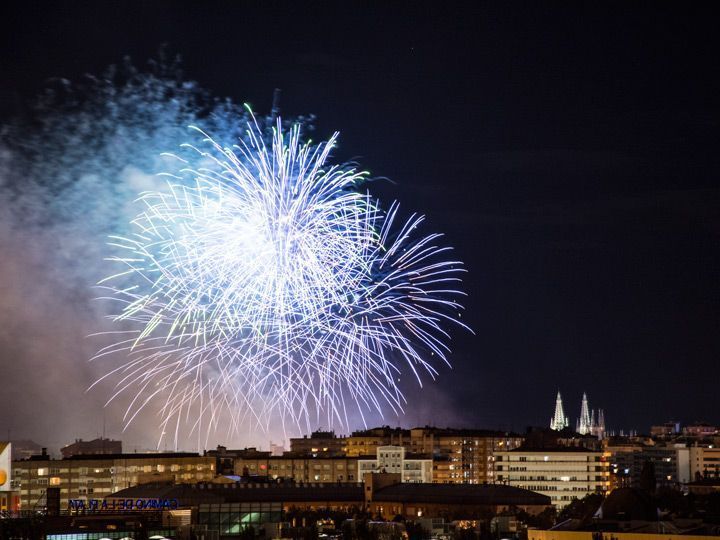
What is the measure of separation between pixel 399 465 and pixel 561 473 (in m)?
15.7

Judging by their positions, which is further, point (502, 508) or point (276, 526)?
point (502, 508)

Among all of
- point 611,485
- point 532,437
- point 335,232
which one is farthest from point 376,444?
point 335,232

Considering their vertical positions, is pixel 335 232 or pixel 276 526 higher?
pixel 335 232

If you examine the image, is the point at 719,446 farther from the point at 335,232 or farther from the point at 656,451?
the point at 335,232

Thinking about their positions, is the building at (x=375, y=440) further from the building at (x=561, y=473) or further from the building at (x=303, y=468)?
the building at (x=561, y=473)

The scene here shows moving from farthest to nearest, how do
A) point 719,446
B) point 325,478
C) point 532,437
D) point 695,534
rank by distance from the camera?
point 719,446
point 532,437
point 325,478
point 695,534

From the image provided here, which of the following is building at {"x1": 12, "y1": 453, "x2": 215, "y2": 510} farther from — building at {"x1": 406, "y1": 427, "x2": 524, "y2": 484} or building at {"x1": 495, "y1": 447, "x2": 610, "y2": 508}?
building at {"x1": 406, "y1": 427, "x2": 524, "y2": 484}

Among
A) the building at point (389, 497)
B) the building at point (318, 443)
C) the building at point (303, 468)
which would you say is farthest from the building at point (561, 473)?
the building at point (318, 443)

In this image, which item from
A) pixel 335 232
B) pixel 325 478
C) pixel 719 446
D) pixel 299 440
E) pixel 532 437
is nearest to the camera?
pixel 335 232

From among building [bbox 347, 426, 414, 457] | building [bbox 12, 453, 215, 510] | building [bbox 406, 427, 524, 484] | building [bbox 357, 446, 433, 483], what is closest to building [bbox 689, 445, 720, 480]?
building [bbox 406, 427, 524, 484]

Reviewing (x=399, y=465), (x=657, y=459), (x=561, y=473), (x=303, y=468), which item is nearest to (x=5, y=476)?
(x=561, y=473)

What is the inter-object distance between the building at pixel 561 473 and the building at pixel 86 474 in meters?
26.2

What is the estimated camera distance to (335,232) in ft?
129

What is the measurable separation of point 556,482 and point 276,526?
53720 millimetres
